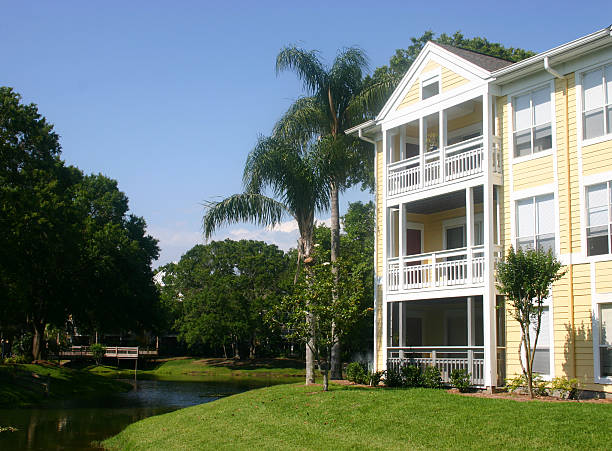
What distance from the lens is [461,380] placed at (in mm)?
19391

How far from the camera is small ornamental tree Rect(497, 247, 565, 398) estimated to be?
1711 cm

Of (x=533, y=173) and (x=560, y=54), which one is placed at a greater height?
(x=560, y=54)

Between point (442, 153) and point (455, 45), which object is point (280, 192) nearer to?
point (442, 153)

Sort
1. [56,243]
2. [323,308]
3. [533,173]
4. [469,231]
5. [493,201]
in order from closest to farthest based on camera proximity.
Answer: [533,173], [469,231], [323,308], [493,201], [56,243]

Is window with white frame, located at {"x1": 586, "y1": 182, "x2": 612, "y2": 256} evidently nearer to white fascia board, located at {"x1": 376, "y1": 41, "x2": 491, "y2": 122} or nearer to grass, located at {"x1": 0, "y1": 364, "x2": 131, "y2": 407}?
white fascia board, located at {"x1": 376, "y1": 41, "x2": 491, "y2": 122}

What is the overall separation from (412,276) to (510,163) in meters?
5.17

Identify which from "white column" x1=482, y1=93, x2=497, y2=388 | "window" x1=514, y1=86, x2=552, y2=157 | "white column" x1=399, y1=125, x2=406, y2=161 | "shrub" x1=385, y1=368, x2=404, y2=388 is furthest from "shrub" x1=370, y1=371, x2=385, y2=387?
"window" x1=514, y1=86, x2=552, y2=157

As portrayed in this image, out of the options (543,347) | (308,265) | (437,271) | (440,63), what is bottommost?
(543,347)

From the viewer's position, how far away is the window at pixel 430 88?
924 inches

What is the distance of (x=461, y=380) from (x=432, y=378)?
1533mm

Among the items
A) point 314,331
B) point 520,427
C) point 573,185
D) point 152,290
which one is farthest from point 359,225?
point 520,427

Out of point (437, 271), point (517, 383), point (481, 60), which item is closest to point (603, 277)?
point (517, 383)

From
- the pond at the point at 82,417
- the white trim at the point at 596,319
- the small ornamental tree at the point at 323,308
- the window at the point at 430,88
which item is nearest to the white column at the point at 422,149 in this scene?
the window at the point at 430,88

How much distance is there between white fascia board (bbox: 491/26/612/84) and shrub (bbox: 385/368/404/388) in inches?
396
